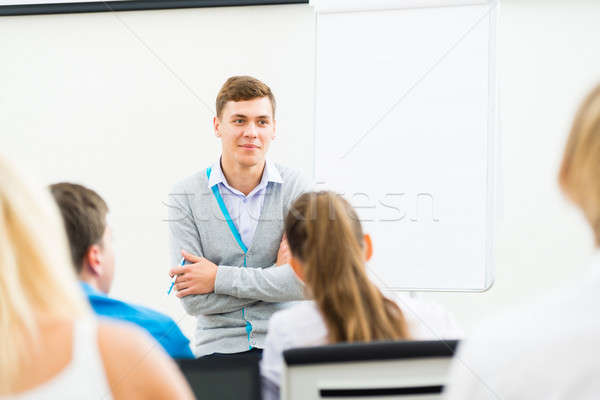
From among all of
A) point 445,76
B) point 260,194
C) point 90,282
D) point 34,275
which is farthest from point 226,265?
point 34,275

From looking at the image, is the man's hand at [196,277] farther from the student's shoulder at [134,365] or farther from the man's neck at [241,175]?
the student's shoulder at [134,365]

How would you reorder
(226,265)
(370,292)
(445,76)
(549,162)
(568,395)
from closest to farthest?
1. (568,395)
2. (370,292)
3. (226,265)
4. (445,76)
5. (549,162)

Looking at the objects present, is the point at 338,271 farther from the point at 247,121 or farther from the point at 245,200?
the point at 247,121

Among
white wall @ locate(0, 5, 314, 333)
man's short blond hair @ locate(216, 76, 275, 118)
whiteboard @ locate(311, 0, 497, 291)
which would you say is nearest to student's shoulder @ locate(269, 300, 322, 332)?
man's short blond hair @ locate(216, 76, 275, 118)

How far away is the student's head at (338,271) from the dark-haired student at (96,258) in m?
0.36

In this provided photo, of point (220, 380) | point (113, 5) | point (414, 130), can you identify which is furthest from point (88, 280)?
point (113, 5)

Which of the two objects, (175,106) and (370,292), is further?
(175,106)

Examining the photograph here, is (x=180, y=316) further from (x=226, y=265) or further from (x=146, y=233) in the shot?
(x=226, y=265)

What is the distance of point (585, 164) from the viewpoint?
2.66ft

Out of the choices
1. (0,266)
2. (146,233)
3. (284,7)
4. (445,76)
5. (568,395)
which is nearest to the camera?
(568,395)

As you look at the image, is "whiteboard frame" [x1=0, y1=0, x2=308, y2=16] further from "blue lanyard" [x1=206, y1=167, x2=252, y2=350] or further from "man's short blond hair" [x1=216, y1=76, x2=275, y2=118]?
"blue lanyard" [x1=206, y1=167, x2=252, y2=350]

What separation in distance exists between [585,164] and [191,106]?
2789 mm

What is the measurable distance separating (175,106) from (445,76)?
5.16 feet

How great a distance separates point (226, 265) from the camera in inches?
80.7
